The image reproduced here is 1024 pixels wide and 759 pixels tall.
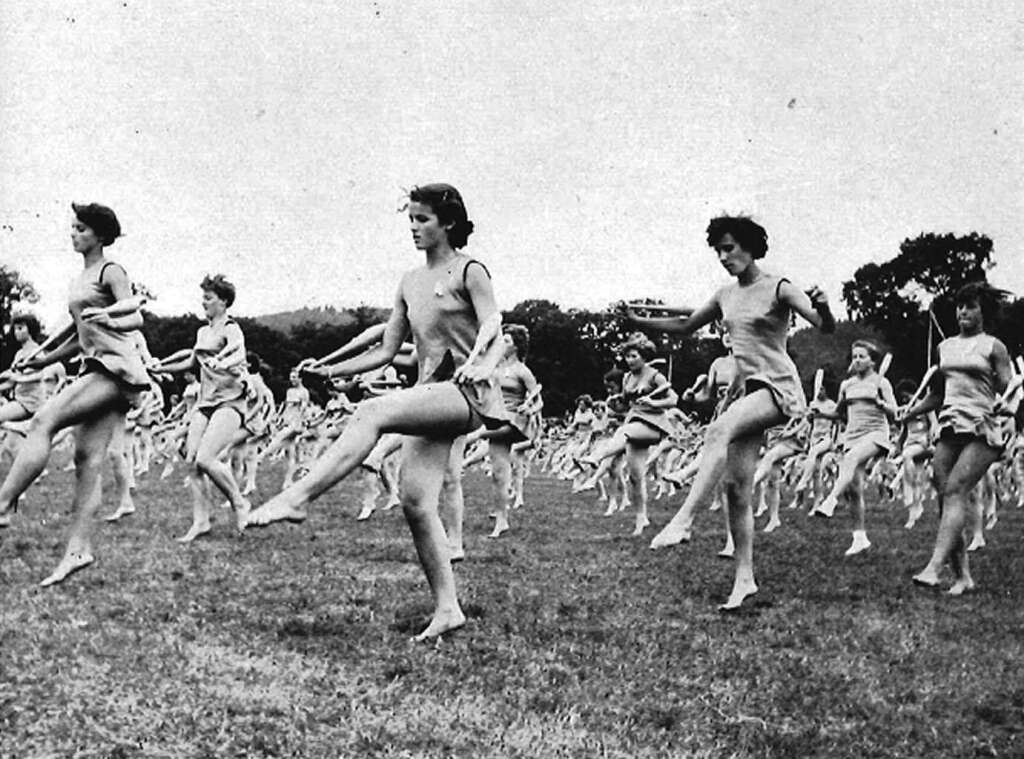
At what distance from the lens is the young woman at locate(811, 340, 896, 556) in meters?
11.5

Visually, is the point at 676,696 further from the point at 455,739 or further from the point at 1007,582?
the point at 1007,582

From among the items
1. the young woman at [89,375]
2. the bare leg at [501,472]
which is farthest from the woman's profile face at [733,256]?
the bare leg at [501,472]

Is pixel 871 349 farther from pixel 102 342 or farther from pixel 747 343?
pixel 102 342

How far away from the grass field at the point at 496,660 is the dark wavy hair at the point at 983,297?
6.98 ft

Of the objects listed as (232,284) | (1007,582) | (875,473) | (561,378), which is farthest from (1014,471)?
(561,378)

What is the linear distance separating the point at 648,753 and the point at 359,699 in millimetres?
1359

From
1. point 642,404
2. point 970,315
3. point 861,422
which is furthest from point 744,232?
point 642,404

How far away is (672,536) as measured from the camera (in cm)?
604

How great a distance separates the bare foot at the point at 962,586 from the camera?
866 cm

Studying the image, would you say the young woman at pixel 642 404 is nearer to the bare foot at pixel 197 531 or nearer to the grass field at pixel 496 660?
the grass field at pixel 496 660

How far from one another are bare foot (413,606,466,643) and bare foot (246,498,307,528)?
1.49 m

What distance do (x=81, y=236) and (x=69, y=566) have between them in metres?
2.13

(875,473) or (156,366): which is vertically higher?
(156,366)

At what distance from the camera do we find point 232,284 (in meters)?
10.8
